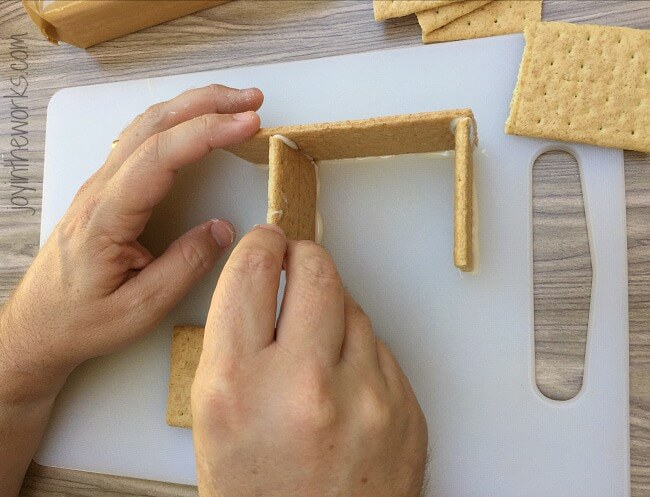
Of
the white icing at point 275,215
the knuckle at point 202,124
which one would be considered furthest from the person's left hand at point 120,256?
the white icing at point 275,215

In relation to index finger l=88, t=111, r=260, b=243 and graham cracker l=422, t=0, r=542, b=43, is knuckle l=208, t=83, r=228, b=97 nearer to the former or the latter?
index finger l=88, t=111, r=260, b=243

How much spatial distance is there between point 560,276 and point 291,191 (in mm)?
496

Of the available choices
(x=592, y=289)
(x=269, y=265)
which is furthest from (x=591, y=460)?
(x=269, y=265)

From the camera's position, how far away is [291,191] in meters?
0.99

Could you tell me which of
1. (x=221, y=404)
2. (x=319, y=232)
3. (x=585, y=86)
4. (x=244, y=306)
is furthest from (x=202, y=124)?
(x=585, y=86)

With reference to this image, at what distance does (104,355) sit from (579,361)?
3.04ft

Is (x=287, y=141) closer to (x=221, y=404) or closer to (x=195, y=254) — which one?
(x=195, y=254)

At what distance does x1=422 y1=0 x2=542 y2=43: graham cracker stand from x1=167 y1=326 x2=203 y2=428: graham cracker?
29.4 inches

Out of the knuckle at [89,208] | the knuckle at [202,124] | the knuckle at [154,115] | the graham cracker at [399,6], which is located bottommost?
the knuckle at [89,208]

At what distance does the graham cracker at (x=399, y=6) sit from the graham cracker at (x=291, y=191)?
12.6 inches

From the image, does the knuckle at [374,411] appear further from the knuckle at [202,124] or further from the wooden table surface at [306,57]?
the knuckle at [202,124]

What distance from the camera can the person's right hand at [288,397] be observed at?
0.70 m

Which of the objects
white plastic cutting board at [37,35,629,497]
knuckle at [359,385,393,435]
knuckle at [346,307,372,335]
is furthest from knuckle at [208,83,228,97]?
knuckle at [359,385,393,435]

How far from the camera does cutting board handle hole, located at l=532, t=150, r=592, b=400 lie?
98 centimetres
